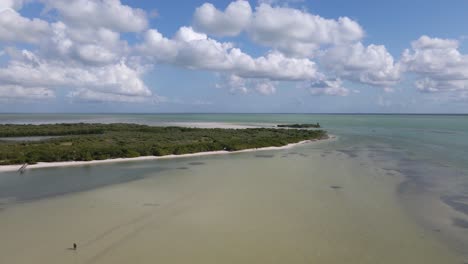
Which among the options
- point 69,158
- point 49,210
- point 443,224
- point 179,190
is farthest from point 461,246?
point 69,158

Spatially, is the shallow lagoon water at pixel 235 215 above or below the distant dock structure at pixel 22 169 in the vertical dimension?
below

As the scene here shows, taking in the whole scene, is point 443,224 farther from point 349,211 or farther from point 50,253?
point 50,253

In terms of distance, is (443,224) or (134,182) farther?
(134,182)

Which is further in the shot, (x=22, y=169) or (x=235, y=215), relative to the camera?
(x=22, y=169)

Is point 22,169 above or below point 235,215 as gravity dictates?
above

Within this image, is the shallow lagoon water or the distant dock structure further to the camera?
the distant dock structure

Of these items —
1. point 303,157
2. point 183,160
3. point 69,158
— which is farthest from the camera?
point 303,157

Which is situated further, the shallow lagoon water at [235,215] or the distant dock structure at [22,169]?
the distant dock structure at [22,169]

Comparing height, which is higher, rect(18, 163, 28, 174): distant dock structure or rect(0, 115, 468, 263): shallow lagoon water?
rect(18, 163, 28, 174): distant dock structure
